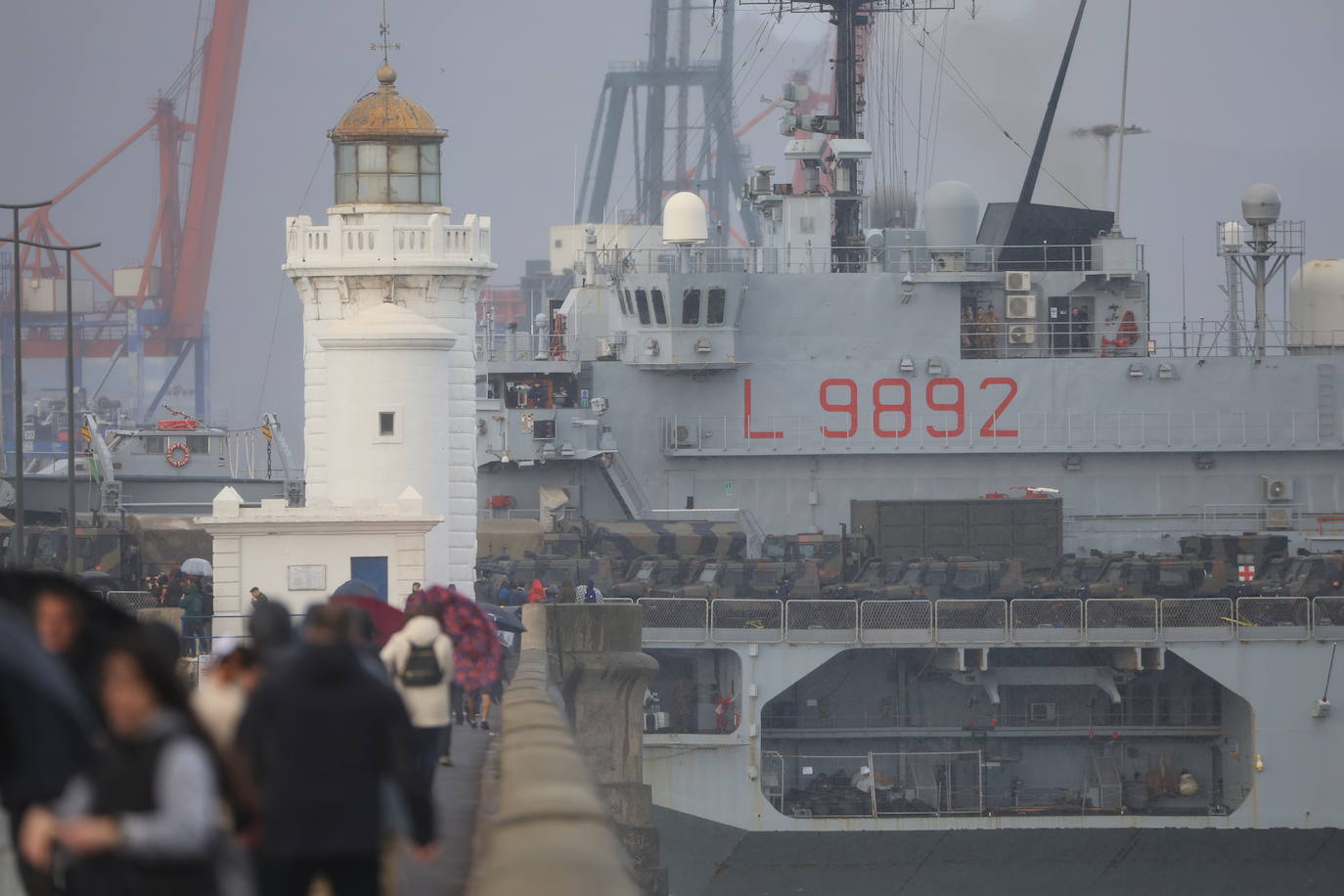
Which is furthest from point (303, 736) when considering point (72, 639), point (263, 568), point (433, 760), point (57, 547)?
point (57, 547)

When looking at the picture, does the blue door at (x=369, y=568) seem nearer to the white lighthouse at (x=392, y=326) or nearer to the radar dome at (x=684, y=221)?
the white lighthouse at (x=392, y=326)

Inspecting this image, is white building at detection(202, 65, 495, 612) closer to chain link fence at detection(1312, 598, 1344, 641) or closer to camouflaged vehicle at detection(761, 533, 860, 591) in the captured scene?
camouflaged vehicle at detection(761, 533, 860, 591)

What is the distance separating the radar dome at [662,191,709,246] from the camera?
4619 centimetres

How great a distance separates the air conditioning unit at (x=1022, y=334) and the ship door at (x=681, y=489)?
7.70 m

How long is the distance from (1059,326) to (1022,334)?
3.66 feet

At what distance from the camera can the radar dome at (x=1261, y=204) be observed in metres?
48.4

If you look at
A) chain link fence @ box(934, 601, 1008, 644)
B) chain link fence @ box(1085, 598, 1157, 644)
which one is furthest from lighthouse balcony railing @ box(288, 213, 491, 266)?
chain link fence @ box(1085, 598, 1157, 644)

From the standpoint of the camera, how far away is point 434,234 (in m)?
29.9

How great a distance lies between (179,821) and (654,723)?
30.6m

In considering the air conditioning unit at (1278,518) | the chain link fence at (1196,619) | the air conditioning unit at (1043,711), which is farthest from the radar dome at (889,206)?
the chain link fence at (1196,619)

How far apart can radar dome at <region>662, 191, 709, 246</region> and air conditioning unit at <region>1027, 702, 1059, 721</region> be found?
13325 millimetres

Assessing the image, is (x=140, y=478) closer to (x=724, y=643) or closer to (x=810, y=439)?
(x=810, y=439)

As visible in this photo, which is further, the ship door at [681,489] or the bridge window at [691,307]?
the ship door at [681,489]

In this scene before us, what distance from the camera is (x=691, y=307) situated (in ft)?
149
